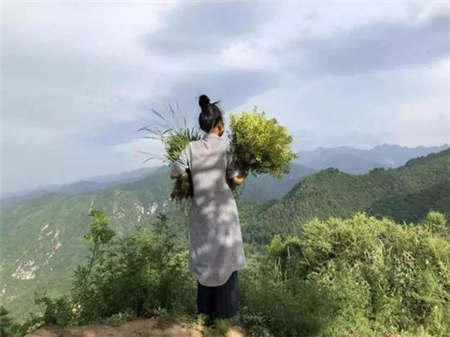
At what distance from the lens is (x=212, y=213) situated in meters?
4.54

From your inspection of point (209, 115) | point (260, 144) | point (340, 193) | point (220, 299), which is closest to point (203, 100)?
point (209, 115)

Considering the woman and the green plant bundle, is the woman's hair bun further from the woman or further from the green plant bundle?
the green plant bundle

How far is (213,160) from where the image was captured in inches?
182

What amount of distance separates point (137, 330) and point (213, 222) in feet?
4.69

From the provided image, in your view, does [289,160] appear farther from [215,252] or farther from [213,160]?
[215,252]

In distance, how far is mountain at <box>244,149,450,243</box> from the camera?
9819 cm

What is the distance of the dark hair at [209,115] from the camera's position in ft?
15.5

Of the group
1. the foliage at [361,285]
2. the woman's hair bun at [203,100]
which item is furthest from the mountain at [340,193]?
the woman's hair bun at [203,100]

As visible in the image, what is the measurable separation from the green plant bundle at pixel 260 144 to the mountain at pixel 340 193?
88.5 m

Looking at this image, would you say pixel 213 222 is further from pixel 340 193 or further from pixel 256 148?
pixel 340 193

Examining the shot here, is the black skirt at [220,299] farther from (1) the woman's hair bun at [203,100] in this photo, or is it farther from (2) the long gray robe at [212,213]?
(1) the woman's hair bun at [203,100]

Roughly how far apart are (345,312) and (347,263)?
1138 mm

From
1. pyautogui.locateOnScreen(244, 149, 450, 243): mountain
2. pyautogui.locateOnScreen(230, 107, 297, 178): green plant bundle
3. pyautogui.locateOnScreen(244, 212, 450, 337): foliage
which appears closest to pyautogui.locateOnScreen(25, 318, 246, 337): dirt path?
pyautogui.locateOnScreen(244, 212, 450, 337): foliage

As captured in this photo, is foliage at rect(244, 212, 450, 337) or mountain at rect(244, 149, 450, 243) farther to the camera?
mountain at rect(244, 149, 450, 243)
